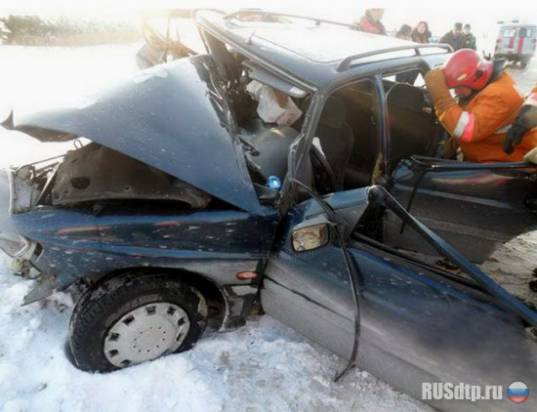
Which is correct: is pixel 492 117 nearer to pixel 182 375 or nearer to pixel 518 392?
pixel 518 392

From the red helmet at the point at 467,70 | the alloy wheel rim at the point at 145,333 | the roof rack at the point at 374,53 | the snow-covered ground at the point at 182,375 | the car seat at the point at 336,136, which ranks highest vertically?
the roof rack at the point at 374,53

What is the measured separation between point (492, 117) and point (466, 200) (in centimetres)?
62

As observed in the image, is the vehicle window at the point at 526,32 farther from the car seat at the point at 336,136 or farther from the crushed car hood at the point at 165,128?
the crushed car hood at the point at 165,128

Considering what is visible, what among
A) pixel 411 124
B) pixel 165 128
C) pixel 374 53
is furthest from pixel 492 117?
pixel 165 128

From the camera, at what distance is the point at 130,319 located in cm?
208

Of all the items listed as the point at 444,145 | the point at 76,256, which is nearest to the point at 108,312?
the point at 76,256

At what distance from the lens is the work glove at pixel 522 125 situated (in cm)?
247

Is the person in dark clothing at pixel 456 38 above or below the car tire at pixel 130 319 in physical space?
above

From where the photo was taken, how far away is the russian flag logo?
64.1 inches

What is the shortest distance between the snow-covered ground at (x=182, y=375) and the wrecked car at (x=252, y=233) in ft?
0.45

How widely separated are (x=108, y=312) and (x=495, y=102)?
9.01 feet

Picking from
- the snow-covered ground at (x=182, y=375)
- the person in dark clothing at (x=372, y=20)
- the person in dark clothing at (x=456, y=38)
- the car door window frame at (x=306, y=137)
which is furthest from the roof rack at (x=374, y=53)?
the person in dark clothing at (x=456, y=38)

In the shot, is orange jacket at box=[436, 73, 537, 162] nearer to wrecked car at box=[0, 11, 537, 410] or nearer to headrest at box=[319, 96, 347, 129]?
wrecked car at box=[0, 11, 537, 410]

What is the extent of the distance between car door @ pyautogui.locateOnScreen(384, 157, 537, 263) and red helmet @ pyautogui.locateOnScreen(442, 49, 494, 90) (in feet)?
2.07
